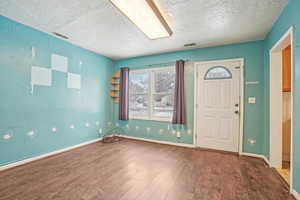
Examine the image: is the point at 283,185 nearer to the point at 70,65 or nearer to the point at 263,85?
the point at 263,85

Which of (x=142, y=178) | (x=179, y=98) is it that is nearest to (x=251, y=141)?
(x=179, y=98)

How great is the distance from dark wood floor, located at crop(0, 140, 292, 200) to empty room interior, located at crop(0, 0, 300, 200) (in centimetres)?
2

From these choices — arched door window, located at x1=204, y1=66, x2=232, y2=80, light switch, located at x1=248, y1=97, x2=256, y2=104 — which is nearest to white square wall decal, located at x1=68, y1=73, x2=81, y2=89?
arched door window, located at x1=204, y1=66, x2=232, y2=80

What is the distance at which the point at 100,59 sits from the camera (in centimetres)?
434

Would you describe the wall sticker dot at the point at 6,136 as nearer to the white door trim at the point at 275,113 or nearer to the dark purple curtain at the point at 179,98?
the dark purple curtain at the point at 179,98

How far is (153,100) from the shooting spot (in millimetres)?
4340

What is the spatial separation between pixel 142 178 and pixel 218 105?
2500mm

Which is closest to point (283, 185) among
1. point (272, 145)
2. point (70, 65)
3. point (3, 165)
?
point (272, 145)

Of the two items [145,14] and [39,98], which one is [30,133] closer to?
[39,98]

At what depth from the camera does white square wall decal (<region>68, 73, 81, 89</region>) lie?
137 inches

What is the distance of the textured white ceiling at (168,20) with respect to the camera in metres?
2.02

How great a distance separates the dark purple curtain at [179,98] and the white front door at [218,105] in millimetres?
414

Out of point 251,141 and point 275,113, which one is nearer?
point 275,113

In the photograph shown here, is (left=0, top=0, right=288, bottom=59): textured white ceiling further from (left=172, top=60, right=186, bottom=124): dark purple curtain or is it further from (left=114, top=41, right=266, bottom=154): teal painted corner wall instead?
(left=172, top=60, right=186, bottom=124): dark purple curtain
